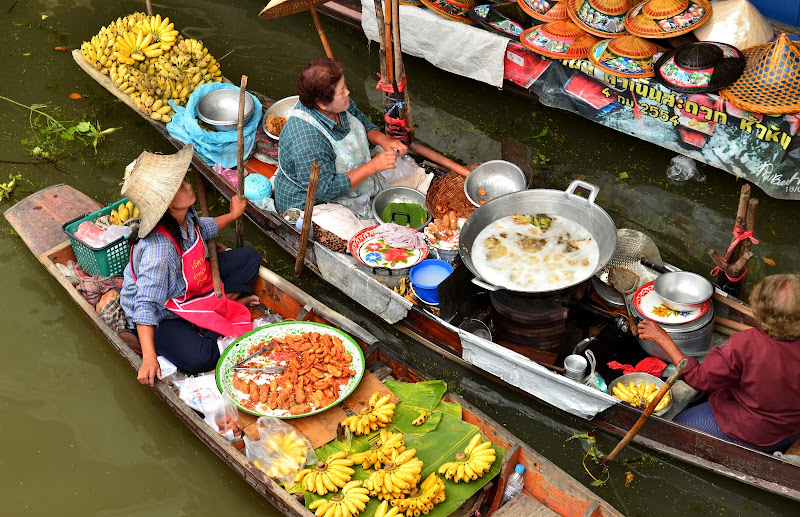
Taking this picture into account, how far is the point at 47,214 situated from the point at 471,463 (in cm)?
368

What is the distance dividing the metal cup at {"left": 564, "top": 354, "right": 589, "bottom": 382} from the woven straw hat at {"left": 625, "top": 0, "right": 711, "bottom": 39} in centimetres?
289

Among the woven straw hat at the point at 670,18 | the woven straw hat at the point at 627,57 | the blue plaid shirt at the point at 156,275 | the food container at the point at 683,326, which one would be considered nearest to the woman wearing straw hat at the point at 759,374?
the food container at the point at 683,326

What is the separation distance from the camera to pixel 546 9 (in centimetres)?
657

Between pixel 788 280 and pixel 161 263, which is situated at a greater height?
pixel 788 280

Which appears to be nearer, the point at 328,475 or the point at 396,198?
the point at 328,475

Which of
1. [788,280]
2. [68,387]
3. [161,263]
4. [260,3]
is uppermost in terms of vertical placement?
[788,280]

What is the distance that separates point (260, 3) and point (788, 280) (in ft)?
23.6

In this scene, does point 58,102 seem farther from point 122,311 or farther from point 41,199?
point 122,311

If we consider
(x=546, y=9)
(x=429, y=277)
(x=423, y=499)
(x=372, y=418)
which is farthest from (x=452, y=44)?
(x=423, y=499)

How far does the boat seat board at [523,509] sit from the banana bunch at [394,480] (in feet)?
1.43

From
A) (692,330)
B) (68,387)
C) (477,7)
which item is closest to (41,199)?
(68,387)

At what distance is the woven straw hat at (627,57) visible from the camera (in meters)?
5.93

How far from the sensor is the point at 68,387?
5047mm

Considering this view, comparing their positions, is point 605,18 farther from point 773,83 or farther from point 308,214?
point 308,214
